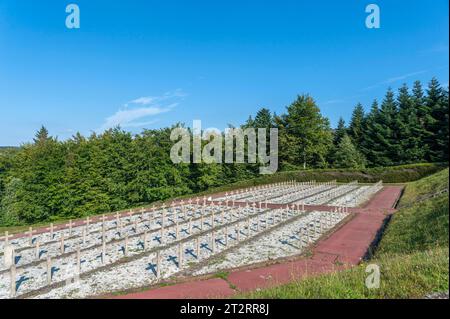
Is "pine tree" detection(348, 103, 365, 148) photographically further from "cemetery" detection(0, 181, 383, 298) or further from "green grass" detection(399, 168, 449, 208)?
"cemetery" detection(0, 181, 383, 298)

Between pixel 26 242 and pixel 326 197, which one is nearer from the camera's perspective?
pixel 26 242

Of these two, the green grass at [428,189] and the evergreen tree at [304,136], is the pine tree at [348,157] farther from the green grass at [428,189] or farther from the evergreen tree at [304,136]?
the green grass at [428,189]

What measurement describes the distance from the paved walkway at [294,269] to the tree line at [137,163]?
2293 cm

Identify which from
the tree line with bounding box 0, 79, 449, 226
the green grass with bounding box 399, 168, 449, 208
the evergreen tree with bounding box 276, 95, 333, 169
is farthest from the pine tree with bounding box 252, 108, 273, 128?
the green grass with bounding box 399, 168, 449, 208

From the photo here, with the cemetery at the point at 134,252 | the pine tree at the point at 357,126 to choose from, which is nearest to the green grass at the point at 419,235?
the cemetery at the point at 134,252

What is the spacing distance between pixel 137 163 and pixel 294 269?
35.8 metres

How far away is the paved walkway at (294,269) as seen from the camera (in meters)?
7.90

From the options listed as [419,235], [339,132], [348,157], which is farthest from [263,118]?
[419,235]

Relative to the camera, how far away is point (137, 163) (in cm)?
4194

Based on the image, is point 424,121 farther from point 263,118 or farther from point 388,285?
point 388,285

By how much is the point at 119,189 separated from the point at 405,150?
4639 cm

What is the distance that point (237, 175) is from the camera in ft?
173
